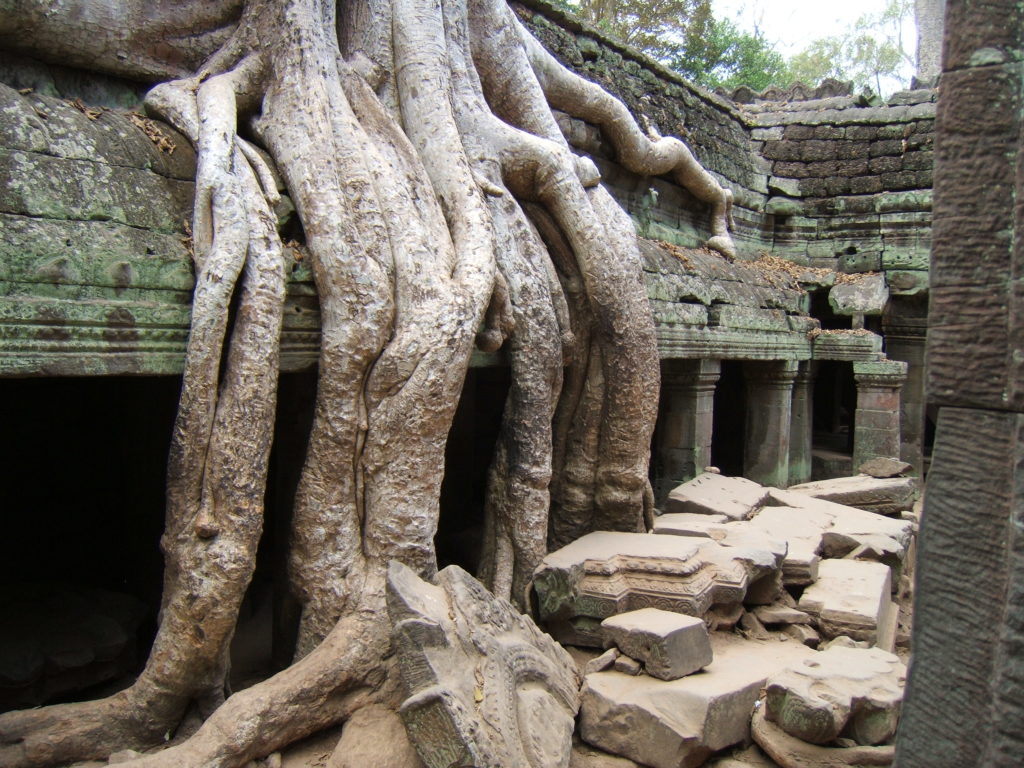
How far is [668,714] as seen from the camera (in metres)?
2.94

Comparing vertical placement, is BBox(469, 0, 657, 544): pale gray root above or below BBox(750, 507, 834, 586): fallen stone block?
above

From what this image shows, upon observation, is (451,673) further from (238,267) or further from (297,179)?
(297,179)

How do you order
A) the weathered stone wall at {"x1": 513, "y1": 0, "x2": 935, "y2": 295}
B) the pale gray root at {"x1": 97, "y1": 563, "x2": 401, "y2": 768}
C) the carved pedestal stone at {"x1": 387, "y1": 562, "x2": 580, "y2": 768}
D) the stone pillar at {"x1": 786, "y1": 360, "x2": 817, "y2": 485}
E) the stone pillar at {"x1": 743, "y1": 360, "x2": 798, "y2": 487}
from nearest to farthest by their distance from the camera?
the carved pedestal stone at {"x1": 387, "y1": 562, "x2": 580, "y2": 768} < the pale gray root at {"x1": 97, "y1": 563, "x2": 401, "y2": 768} < the stone pillar at {"x1": 743, "y1": 360, "x2": 798, "y2": 487} < the stone pillar at {"x1": 786, "y1": 360, "x2": 817, "y2": 485} < the weathered stone wall at {"x1": 513, "y1": 0, "x2": 935, "y2": 295}

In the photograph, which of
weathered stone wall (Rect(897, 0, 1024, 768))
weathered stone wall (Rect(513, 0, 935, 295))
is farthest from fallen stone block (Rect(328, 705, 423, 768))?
weathered stone wall (Rect(513, 0, 935, 295))

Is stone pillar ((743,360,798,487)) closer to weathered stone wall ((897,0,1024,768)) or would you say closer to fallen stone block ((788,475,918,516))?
fallen stone block ((788,475,918,516))

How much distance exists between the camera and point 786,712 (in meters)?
2.95

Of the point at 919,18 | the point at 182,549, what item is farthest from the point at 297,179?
the point at 919,18

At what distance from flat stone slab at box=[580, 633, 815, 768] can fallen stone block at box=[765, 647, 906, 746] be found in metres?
0.14

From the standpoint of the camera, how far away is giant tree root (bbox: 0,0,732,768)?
289 centimetres

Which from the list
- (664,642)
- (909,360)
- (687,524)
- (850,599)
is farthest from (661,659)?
(909,360)

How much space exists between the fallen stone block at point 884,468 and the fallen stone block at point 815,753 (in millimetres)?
5179

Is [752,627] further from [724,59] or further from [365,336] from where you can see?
[724,59]

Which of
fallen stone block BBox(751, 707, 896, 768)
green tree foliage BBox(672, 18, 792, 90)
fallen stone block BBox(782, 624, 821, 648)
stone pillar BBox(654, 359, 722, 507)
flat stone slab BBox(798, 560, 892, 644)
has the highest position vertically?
green tree foliage BBox(672, 18, 792, 90)

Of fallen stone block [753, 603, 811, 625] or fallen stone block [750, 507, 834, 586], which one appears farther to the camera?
fallen stone block [750, 507, 834, 586]
